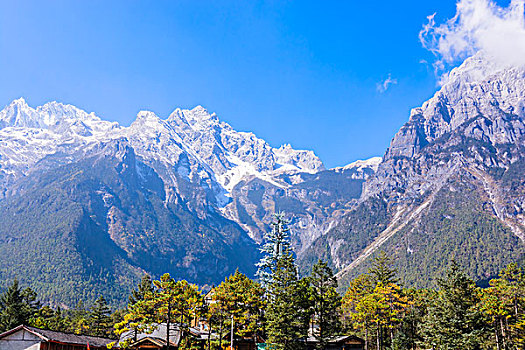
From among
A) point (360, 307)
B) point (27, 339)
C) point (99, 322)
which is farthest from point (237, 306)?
point (99, 322)

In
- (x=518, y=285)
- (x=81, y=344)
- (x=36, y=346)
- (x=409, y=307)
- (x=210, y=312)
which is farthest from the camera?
(x=409, y=307)

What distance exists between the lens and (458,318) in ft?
209

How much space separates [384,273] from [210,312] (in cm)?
5192

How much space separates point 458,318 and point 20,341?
2479 inches

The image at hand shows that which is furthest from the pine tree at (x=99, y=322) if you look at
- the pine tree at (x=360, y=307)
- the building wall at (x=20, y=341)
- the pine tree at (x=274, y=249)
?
the pine tree at (x=274, y=249)

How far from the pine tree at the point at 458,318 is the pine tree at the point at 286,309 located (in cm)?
2057

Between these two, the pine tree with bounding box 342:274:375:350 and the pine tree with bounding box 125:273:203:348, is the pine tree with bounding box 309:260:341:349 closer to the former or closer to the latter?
the pine tree with bounding box 342:274:375:350

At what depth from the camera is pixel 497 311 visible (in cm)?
7188

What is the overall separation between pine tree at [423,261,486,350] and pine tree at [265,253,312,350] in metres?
20.6

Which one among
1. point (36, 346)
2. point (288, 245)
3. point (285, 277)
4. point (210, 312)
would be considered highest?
point (288, 245)

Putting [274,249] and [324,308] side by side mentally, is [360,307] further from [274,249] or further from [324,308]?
[274,249]

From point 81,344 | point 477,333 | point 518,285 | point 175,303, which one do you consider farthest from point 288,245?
point 518,285

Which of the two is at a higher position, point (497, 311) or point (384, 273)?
point (384, 273)

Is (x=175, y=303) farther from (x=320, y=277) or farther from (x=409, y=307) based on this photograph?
(x=409, y=307)
